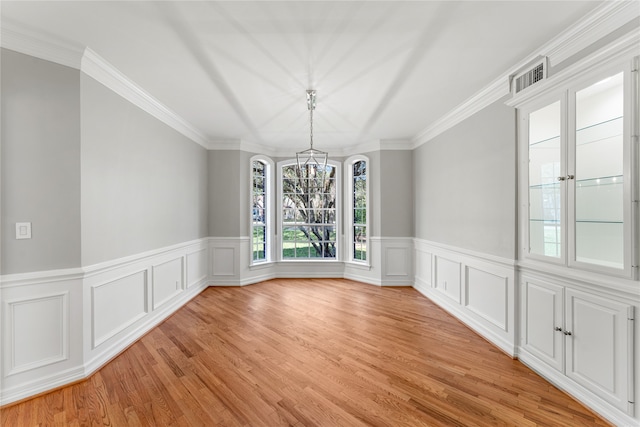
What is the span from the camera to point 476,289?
10.5ft

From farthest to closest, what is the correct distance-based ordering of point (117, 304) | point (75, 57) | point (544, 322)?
point (117, 304)
point (544, 322)
point (75, 57)

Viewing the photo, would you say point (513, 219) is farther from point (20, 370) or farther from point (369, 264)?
point (20, 370)

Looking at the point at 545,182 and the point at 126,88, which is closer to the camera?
the point at 545,182

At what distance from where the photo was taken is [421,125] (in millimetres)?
4184

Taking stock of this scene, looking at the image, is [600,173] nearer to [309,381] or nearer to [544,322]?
[544,322]

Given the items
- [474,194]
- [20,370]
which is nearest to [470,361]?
[474,194]

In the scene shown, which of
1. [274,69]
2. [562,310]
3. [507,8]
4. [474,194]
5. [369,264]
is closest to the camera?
[507,8]

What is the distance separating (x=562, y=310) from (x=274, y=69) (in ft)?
10.6

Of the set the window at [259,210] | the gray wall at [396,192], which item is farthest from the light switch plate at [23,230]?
the gray wall at [396,192]

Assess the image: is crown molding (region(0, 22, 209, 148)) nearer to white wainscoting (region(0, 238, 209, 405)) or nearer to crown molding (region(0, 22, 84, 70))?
crown molding (region(0, 22, 84, 70))

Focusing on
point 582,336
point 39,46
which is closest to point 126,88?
point 39,46

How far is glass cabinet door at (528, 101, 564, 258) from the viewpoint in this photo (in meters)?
2.21

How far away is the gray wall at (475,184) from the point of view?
272 cm

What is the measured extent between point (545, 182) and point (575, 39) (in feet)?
3.56
